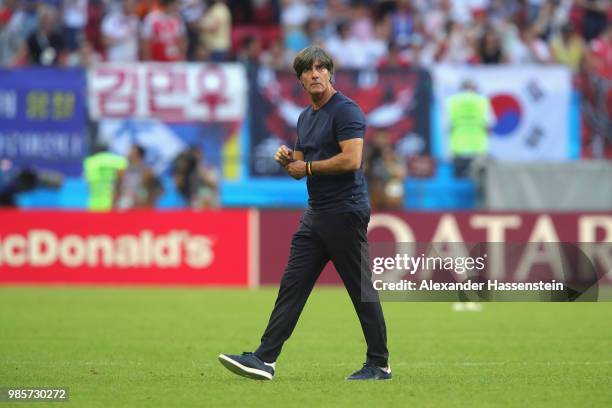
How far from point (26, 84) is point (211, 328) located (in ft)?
32.5

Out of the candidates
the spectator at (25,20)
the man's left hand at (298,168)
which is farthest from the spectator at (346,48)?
the man's left hand at (298,168)

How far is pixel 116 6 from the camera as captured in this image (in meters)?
24.6

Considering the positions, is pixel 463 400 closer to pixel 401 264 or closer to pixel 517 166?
A: pixel 401 264

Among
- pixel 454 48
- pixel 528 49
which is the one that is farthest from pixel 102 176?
pixel 528 49

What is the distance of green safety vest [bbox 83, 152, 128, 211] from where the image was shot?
72.6ft

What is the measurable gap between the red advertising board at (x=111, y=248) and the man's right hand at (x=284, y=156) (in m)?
11.9

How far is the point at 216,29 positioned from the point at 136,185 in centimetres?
369

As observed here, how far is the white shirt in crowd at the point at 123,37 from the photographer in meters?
24.0

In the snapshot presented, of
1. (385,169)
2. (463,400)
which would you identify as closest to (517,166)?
(385,169)

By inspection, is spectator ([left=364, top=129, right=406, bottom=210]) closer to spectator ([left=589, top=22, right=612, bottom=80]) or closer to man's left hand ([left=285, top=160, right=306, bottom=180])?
spectator ([left=589, top=22, right=612, bottom=80])

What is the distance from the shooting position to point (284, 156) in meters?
9.27

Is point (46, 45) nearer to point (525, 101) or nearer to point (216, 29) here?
point (216, 29)

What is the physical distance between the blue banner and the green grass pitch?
379 cm

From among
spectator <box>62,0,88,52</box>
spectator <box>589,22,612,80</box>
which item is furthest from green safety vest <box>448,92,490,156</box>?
spectator <box>62,0,88,52</box>
